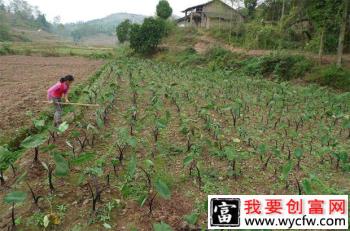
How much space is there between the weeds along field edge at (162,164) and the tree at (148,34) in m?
22.0

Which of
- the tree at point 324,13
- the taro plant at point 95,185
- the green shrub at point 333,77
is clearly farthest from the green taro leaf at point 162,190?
the tree at point 324,13

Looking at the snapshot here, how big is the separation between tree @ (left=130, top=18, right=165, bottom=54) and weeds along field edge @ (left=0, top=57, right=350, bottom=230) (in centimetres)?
2197

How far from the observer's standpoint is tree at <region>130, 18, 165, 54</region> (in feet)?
102

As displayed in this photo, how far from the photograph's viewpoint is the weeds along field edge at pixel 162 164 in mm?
4438

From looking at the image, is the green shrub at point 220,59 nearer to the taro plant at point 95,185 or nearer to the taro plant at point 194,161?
the taro plant at point 194,161

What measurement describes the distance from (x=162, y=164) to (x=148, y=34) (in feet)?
88.8

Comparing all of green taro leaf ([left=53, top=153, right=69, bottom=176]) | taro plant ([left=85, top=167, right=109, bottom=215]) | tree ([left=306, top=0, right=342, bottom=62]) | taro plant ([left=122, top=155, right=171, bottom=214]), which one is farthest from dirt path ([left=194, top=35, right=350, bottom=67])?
green taro leaf ([left=53, top=153, right=69, bottom=176])

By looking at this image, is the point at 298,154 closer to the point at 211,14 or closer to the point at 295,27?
the point at 295,27

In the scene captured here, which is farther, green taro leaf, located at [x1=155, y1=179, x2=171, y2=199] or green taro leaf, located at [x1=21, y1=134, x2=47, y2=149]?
green taro leaf, located at [x1=21, y1=134, x2=47, y2=149]

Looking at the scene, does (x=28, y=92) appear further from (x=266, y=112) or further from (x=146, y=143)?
(x=266, y=112)

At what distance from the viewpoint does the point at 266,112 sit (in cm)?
1023

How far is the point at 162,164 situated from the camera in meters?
5.87

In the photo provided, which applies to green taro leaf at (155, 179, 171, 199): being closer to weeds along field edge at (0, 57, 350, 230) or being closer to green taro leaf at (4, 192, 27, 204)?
weeds along field edge at (0, 57, 350, 230)

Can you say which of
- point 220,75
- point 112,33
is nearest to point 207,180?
point 220,75
